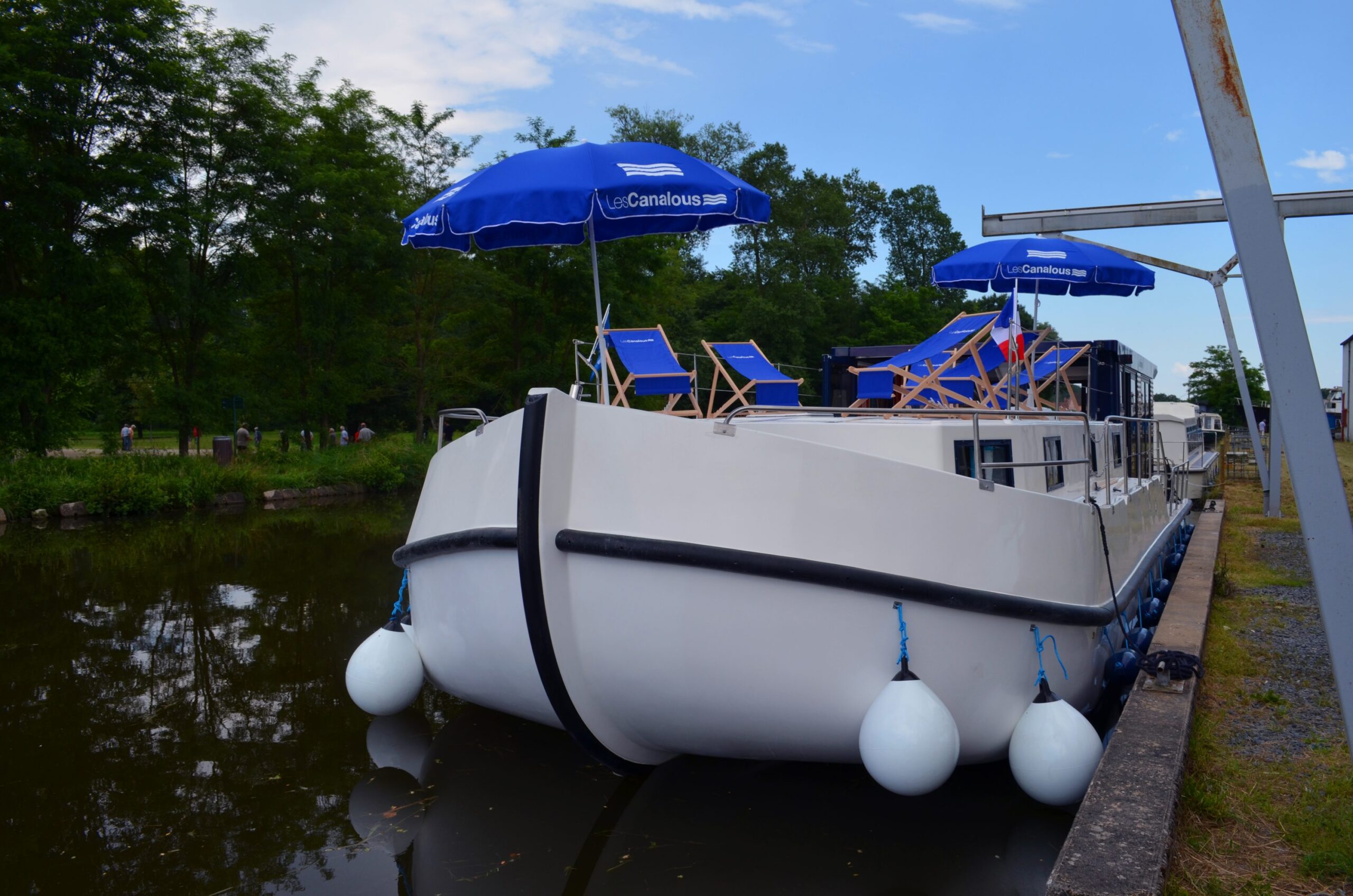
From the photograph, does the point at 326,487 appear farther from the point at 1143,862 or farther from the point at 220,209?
the point at 1143,862

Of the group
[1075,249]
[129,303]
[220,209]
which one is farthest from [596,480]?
[220,209]

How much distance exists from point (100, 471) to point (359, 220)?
33.5 feet

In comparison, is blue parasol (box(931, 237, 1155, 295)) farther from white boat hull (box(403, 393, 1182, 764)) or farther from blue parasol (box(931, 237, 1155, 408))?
white boat hull (box(403, 393, 1182, 764))

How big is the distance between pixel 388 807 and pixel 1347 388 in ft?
186

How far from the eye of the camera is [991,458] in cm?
495

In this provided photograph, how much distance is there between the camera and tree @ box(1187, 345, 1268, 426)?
54.7 meters

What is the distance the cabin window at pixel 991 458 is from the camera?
4668 mm

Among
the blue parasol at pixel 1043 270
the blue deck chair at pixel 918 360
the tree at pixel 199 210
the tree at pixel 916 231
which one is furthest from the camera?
the tree at pixel 916 231

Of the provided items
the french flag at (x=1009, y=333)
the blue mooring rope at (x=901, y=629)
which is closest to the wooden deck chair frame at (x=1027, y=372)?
the french flag at (x=1009, y=333)

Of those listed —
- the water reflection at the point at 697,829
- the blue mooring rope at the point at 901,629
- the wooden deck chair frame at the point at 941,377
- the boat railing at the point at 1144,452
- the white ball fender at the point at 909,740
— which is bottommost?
the water reflection at the point at 697,829

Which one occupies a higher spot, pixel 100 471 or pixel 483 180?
pixel 483 180

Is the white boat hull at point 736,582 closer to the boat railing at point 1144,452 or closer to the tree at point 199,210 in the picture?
the boat railing at point 1144,452

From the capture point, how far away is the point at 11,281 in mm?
17078

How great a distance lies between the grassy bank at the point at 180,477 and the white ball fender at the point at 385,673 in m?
12.4
